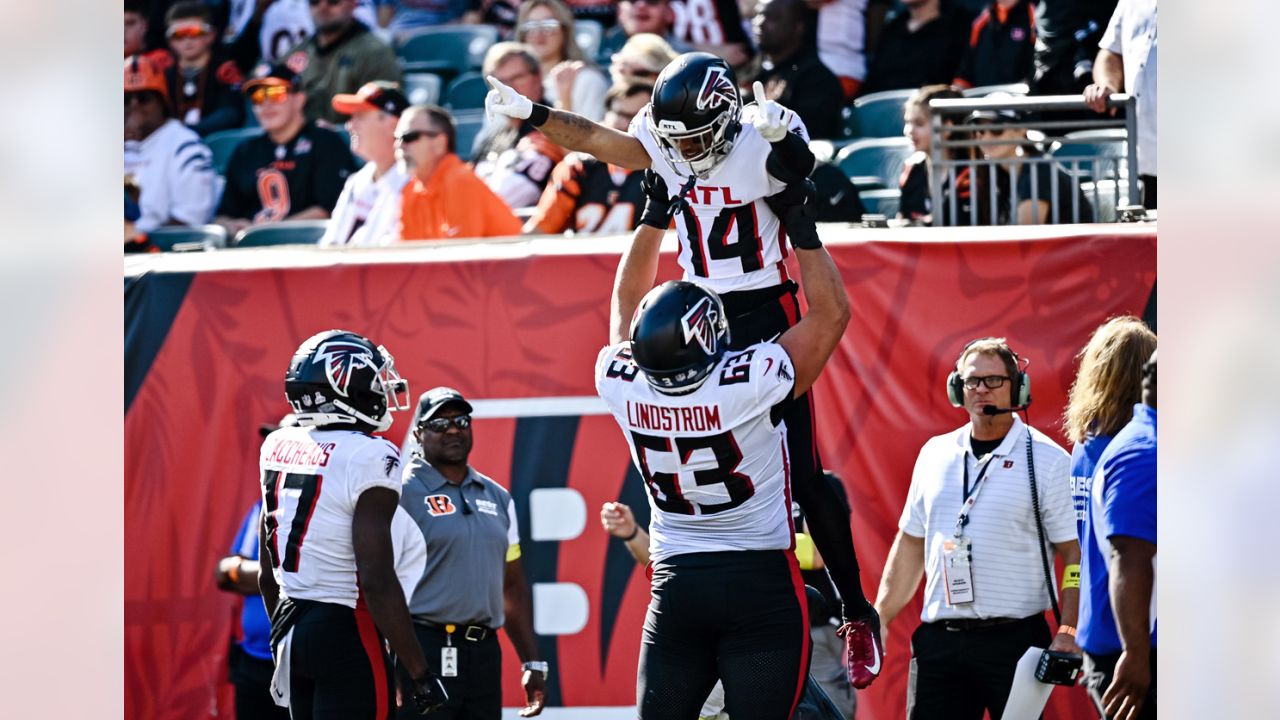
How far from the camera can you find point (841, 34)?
29.0ft

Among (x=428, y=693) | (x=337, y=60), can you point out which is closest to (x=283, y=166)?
(x=337, y=60)

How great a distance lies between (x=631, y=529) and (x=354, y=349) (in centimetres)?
121

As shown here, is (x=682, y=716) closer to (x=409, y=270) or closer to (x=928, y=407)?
(x=928, y=407)

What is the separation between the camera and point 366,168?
27.7ft

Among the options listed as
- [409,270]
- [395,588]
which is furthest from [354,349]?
[409,270]

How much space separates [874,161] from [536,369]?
245 cm

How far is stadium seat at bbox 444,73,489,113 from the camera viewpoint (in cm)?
1029

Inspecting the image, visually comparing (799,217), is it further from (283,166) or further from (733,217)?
(283,166)

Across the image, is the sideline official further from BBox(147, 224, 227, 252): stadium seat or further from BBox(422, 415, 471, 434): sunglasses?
BBox(147, 224, 227, 252): stadium seat

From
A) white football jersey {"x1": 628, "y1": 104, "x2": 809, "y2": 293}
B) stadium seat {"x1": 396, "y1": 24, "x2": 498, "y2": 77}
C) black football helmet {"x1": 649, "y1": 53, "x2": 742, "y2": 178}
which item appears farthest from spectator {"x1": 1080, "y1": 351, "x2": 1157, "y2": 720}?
stadium seat {"x1": 396, "y1": 24, "x2": 498, "y2": 77}

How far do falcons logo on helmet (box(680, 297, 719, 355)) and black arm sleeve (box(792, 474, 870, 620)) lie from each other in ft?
2.42

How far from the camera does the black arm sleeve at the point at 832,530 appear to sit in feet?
14.7

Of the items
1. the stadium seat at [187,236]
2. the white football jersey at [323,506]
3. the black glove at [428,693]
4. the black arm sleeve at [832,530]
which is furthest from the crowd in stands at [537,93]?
the black glove at [428,693]
